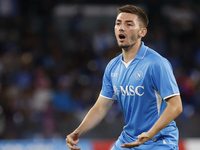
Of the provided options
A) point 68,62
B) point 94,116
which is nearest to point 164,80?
point 94,116

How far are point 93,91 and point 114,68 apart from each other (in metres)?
5.21

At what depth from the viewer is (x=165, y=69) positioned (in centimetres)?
380

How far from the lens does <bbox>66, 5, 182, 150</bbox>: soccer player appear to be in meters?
3.79

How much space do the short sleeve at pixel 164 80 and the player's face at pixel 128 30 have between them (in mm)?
426

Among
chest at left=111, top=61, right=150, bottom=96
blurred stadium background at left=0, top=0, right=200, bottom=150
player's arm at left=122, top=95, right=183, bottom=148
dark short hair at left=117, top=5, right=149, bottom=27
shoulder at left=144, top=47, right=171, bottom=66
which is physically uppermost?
dark short hair at left=117, top=5, right=149, bottom=27

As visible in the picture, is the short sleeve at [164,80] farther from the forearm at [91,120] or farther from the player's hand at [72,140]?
the player's hand at [72,140]

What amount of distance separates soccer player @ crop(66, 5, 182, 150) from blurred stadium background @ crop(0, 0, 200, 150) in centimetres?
369

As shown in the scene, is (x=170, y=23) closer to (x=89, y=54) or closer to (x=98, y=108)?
(x=89, y=54)

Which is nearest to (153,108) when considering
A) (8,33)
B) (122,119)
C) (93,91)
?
(122,119)

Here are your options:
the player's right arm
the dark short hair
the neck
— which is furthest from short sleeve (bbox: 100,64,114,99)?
the dark short hair

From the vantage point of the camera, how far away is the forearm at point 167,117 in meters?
3.65

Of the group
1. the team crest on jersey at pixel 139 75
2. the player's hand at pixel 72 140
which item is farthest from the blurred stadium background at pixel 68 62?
the team crest on jersey at pixel 139 75

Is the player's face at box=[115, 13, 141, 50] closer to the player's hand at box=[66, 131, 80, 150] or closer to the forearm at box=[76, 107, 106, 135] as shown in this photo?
the forearm at box=[76, 107, 106, 135]

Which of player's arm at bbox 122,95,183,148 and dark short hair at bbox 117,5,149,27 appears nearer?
player's arm at bbox 122,95,183,148
